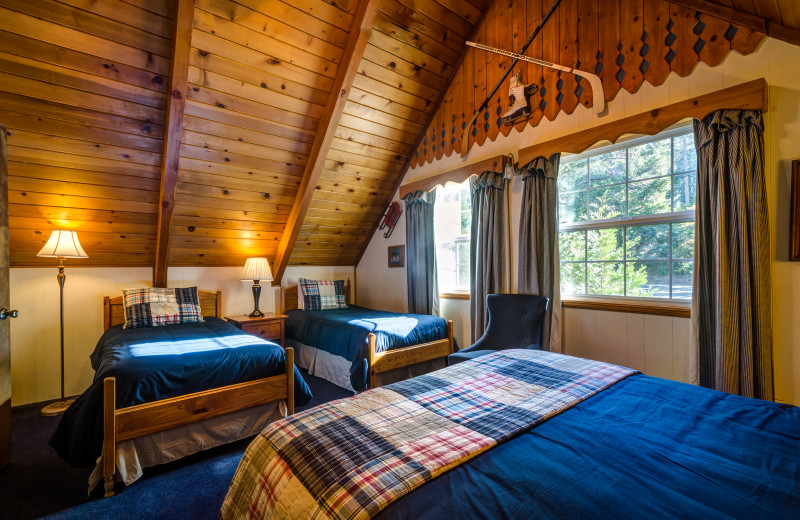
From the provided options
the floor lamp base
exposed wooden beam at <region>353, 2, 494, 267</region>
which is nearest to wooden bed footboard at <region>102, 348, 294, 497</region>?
the floor lamp base

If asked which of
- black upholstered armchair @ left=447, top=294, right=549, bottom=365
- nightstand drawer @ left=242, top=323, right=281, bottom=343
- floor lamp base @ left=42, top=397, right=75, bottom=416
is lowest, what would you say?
floor lamp base @ left=42, top=397, right=75, bottom=416

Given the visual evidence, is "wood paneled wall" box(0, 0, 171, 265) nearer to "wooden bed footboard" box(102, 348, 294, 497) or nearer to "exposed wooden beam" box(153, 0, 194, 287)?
"exposed wooden beam" box(153, 0, 194, 287)

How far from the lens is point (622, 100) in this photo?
2.61 metres

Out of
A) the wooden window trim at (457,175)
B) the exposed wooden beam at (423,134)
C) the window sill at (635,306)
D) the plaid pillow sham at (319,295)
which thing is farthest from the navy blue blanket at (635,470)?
the plaid pillow sham at (319,295)

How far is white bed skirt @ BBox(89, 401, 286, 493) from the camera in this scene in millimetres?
1893

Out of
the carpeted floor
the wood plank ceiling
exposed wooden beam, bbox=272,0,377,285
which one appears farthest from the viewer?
exposed wooden beam, bbox=272,0,377,285

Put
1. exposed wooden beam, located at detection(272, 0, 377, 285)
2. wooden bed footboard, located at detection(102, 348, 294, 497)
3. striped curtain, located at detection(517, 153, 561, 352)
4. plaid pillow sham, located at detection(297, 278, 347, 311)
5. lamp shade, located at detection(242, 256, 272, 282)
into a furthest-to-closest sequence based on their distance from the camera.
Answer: plaid pillow sham, located at detection(297, 278, 347, 311) → lamp shade, located at detection(242, 256, 272, 282) → striped curtain, located at detection(517, 153, 561, 352) → exposed wooden beam, located at detection(272, 0, 377, 285) → wooden bed footboard, located at detection(102, 348, 294, 497)

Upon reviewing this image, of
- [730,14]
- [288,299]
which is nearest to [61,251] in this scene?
[288,299]

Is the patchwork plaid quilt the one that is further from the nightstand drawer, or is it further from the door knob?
the nightstand drawer

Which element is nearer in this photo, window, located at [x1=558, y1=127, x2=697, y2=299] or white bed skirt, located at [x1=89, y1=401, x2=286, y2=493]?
white bed skirt, located at [x1=89, y1=401, x2=286, y2=493]

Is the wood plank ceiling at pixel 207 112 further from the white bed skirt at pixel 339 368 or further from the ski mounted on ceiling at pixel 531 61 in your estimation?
the white bed skirt at pixel 339 368

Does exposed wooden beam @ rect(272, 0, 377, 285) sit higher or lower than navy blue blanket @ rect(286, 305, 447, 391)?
higher

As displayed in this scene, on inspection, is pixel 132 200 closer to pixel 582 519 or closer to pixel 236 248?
pixel 236 248

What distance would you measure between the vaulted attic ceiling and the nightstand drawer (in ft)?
2.49
